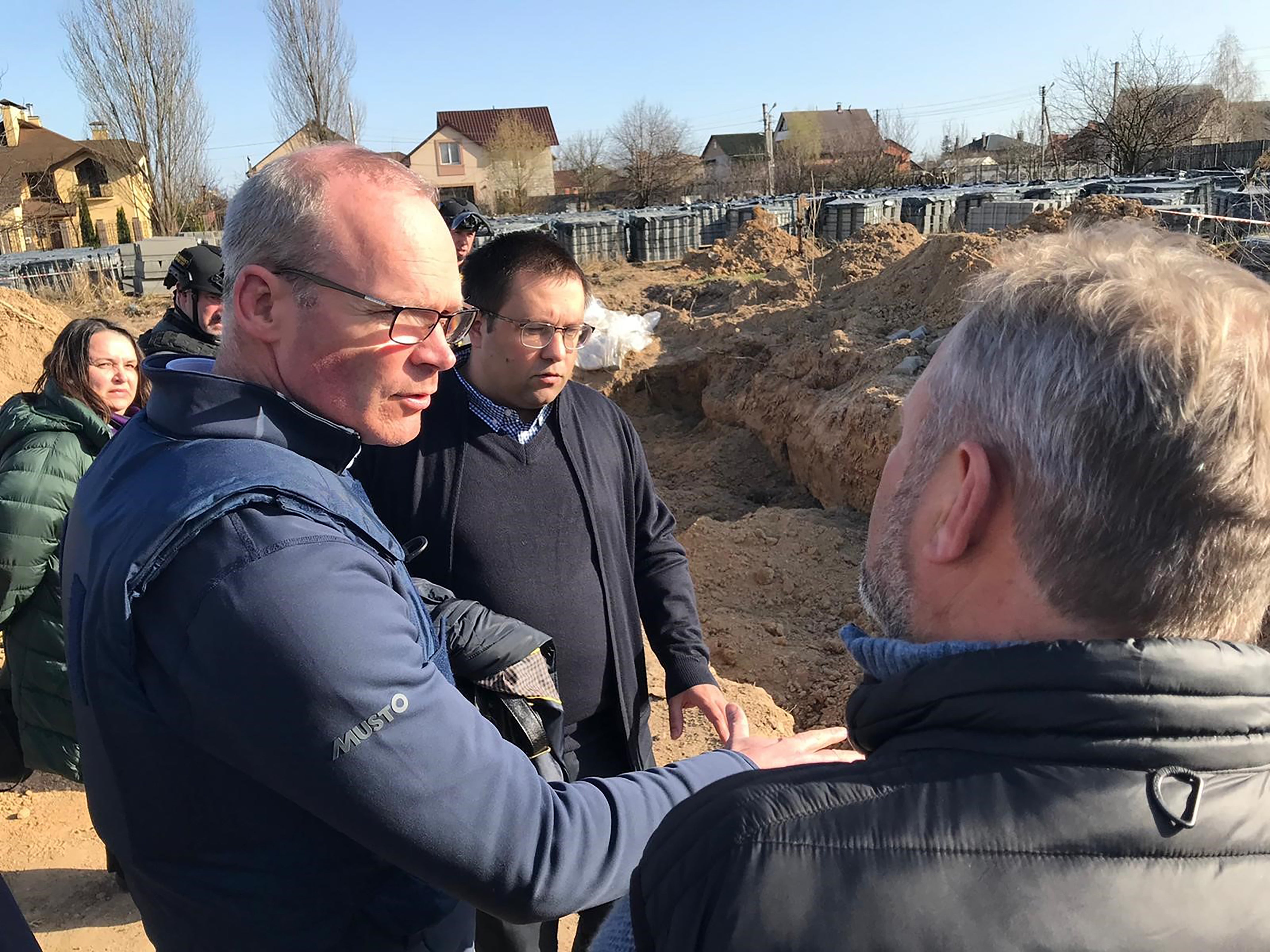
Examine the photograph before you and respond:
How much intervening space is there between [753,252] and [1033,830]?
1571cm

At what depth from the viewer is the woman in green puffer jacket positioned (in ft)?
9.77

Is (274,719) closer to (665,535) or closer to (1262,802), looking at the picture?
(1262,802)

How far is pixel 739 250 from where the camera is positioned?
A: 15.9 meters

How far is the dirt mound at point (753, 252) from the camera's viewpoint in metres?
15.4

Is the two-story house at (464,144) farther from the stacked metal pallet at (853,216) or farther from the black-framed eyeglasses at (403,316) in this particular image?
the black-framed eyeglasses at (403,316)

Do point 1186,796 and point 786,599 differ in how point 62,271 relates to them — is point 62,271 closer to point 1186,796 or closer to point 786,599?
point 786,599

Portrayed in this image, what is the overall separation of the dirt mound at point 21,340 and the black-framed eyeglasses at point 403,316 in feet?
31.0

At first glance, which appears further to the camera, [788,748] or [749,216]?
[749,216]

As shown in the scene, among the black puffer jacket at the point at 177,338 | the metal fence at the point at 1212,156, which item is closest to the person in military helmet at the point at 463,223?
the black puffer jacket at the point at 177,338

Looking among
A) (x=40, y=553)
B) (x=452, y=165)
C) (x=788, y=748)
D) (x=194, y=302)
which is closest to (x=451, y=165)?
(x=452, y=165)

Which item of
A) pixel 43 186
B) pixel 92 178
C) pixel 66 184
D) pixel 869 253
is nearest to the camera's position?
pixel 869 253

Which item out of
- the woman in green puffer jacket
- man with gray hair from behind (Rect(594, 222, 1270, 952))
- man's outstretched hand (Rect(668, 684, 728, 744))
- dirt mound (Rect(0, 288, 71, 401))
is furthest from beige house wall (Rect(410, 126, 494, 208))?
man with gray hair from behind (Rect(594, 222, 1270, 952))

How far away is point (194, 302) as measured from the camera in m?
3.94

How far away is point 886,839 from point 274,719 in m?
0.74
